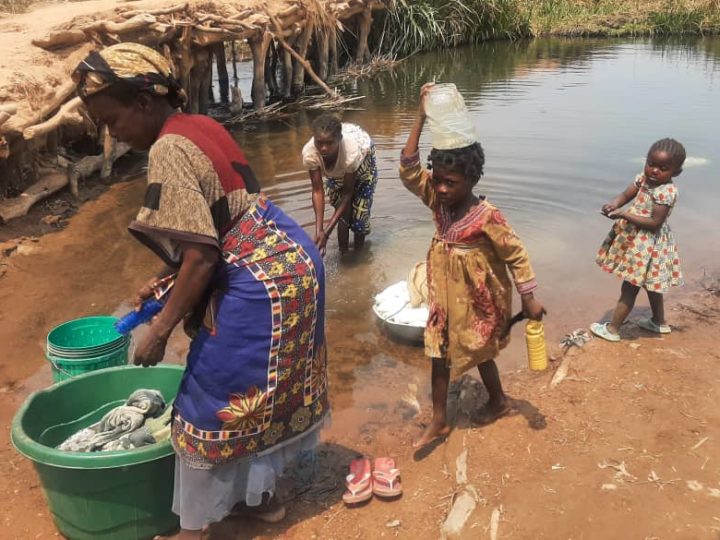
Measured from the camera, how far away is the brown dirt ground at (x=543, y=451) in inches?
97.3

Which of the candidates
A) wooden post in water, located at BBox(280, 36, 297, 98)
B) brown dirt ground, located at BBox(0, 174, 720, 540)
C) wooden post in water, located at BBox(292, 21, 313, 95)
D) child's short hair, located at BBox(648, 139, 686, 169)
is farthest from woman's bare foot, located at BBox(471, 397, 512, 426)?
wooden post in water, located at BBox(280, 36, 297, 98)

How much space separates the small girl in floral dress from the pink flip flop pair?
180 cm

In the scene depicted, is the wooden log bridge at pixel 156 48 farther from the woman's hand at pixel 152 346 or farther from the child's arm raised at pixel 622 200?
the child's arm raised at pixel 622 200

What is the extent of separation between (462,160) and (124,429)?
1.76m

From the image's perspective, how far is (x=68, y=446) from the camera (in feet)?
8.61

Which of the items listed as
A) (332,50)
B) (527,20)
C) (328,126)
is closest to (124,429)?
(328,126)

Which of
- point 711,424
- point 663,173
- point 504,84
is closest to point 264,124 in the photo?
point 504,84

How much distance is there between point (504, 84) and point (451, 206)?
41.8 feet

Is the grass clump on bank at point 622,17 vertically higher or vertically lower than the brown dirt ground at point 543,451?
higher

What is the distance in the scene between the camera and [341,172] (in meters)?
5.11

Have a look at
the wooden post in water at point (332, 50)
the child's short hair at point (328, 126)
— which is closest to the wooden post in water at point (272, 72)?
the wooden post in water at point (332, 50)

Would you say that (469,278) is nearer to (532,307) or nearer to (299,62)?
(532,307)

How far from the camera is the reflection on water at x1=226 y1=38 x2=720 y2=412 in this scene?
16.6ft

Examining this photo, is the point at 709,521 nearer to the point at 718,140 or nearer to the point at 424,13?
the point at 718,140
